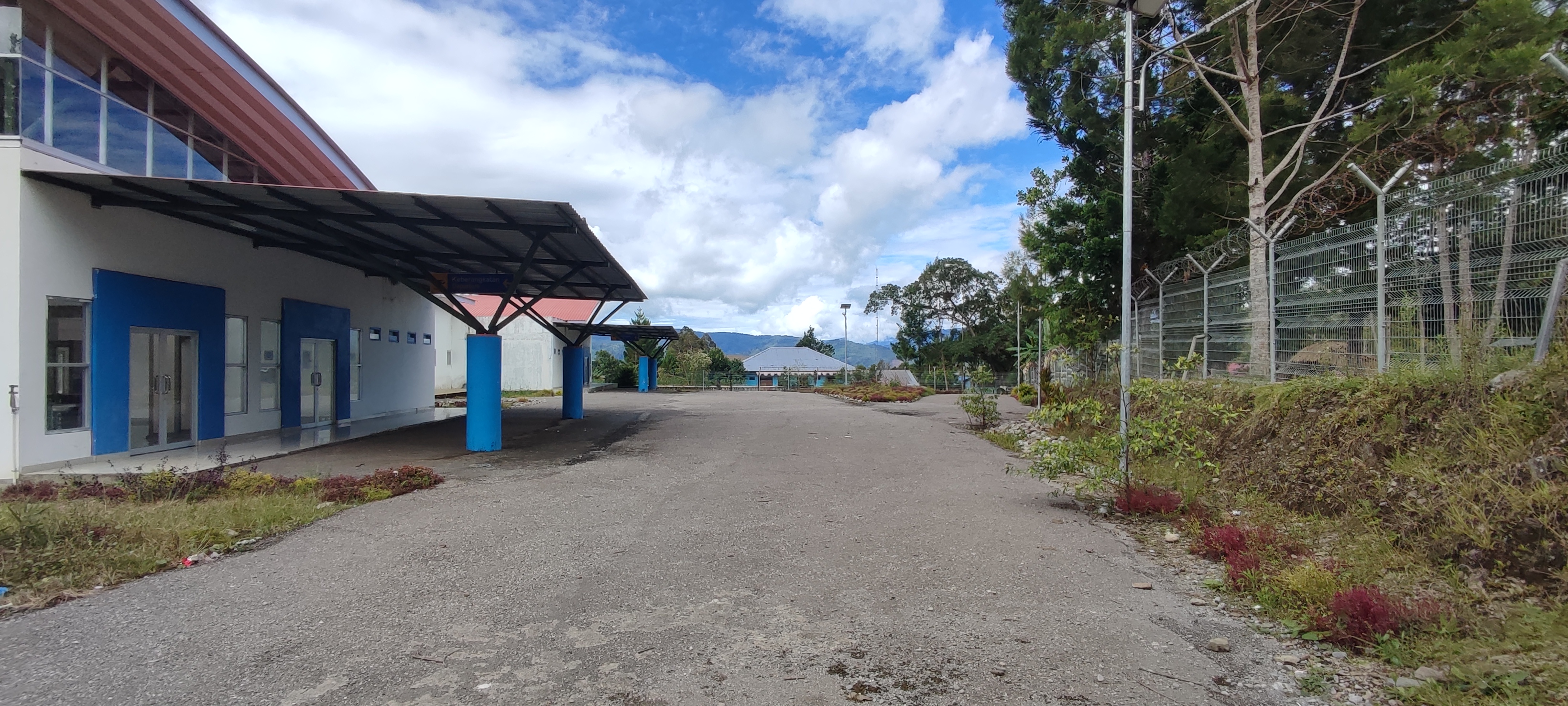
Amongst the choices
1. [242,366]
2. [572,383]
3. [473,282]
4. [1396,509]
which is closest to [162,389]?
[242,366]

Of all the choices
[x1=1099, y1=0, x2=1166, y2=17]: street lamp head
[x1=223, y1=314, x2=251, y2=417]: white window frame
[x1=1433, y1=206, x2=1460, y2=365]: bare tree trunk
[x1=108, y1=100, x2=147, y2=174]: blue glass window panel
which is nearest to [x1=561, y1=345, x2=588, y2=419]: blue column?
[x1=223, y1=314, x2=251, y2=417]: white window frame

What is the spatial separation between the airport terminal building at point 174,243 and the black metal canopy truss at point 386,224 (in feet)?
0.16

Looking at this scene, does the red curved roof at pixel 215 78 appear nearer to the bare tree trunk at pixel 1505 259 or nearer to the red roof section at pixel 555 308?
the bare tree trunk at pixel 1505 259

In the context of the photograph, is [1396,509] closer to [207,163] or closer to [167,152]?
[167,152]

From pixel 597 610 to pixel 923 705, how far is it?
212cm

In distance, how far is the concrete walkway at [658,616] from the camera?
349 centimetres

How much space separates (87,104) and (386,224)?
3.88 metres

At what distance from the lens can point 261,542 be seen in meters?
6.24

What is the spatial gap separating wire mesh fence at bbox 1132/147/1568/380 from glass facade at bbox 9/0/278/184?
45.8ft

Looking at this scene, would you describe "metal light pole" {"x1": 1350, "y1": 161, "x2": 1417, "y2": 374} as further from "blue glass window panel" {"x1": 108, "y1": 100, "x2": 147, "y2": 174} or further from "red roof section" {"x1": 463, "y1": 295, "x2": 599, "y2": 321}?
"red roof section" {"x1": 463, "y1": 295, "x2": 599, "y2": 321}


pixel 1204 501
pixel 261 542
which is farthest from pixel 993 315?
pixel 261 542

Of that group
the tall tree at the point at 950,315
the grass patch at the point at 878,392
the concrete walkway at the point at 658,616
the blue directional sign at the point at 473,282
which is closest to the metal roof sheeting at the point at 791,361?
the tall tree at the point at 950,315

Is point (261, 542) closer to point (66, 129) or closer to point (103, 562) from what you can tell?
point (103, 562)

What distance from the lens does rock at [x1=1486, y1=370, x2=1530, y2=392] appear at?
510 cm
